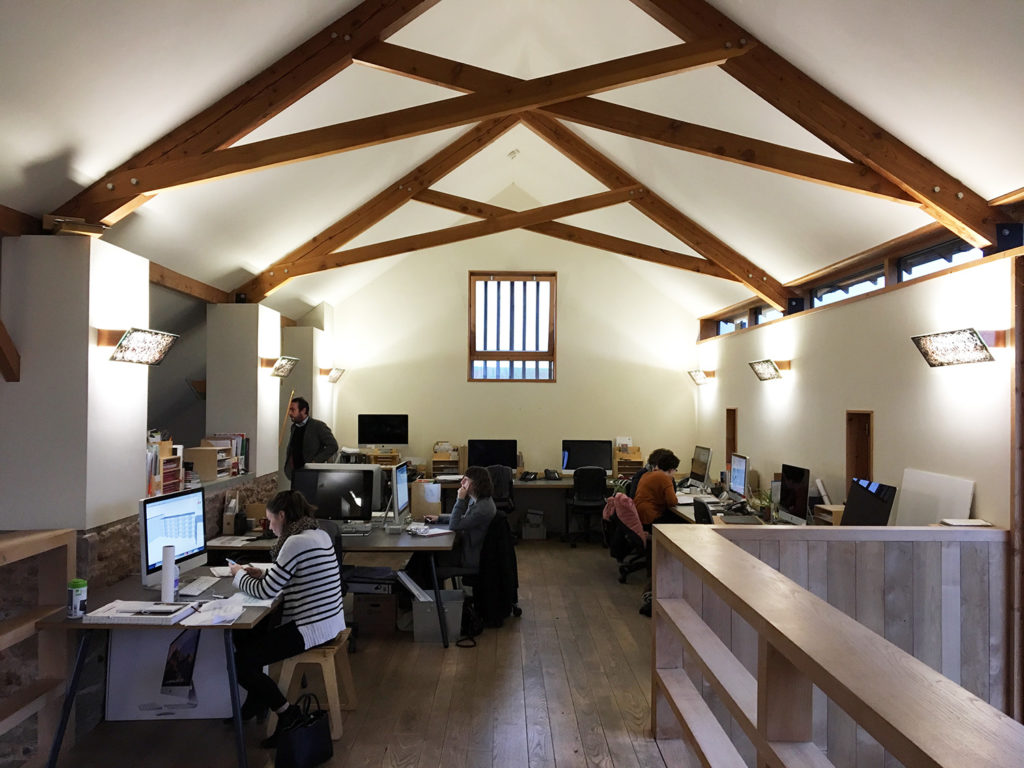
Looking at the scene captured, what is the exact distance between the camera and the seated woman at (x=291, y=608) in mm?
3180

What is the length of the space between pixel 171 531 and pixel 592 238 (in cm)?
550

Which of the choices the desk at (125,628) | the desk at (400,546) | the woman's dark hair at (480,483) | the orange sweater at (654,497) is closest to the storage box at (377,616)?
the desk at (400,546)

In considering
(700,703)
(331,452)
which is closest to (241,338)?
(331,452)

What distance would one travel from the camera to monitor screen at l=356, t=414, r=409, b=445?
870cm

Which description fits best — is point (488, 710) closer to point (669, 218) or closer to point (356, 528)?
point (356, 528)

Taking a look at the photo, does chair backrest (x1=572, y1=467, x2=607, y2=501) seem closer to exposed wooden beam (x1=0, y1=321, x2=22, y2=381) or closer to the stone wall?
the stone wall

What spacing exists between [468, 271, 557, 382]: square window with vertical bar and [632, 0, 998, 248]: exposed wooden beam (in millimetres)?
5133

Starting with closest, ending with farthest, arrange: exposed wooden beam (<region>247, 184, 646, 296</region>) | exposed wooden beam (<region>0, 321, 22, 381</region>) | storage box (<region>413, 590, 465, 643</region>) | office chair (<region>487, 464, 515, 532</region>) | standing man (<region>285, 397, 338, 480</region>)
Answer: exposed wooden beam (<region>0, 321, 22, 381</region>) < storage box (<region>413, 590, 465, 643</region>) < standing man (<region>285, 397, 338, 480</region>) < exposed wooden beam (<region>247, 184, 646, 296</region>) < office chair (<region>487, 464, 515, 532</region>)

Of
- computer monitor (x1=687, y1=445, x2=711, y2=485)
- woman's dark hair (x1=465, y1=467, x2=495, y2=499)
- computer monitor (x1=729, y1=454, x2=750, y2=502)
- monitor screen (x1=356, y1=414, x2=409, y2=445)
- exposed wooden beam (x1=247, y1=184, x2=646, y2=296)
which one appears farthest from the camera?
monitor screen (x1=356, y1=414, x2=409, y2=445)

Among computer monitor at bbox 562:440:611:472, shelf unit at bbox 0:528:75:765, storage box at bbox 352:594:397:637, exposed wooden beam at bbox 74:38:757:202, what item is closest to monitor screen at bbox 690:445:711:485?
computer monitor at bbox 562:440:611:472

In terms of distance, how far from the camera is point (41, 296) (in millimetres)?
3406

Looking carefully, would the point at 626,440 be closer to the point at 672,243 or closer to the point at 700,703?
the point at 672,243

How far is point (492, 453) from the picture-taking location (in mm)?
8602

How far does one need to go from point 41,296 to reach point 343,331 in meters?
5.58
